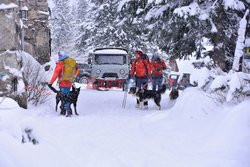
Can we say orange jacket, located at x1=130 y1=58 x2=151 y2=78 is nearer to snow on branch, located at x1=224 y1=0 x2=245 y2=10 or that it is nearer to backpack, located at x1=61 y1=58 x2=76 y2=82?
backpack, located at x1=61 y1=58 x2=76 y2=82

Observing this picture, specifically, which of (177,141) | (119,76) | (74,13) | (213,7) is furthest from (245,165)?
(74,13)

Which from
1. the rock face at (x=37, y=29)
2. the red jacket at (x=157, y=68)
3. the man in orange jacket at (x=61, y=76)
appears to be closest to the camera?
the man in orange jacket at (x=61, y=76)

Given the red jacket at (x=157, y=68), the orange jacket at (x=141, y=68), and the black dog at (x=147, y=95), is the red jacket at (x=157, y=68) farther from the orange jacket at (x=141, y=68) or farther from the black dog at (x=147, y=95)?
the black dog at (x=147, y=95)

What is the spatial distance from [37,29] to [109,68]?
552 cm

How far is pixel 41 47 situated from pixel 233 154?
1170 cm

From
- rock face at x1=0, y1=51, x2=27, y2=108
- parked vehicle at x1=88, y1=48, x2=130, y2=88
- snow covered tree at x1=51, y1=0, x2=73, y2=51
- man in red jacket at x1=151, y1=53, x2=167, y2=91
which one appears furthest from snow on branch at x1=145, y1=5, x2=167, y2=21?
snow covered tree at x1=51, y1=0, x2=73, y2=51

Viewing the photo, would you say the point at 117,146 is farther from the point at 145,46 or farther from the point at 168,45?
the point at 145,46

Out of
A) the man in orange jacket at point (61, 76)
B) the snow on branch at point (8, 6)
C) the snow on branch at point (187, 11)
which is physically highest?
the snow on branch at point (8, 6)

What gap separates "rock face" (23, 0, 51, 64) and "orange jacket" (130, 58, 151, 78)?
4.47 meters

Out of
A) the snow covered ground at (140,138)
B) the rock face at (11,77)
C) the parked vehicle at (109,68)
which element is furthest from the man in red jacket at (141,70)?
the parked vehicle at (109,68)

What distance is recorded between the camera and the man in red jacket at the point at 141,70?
42.8ft

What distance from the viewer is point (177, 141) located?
23.4 feet

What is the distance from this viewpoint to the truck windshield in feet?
68.2

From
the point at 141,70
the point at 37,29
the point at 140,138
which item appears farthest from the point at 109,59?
the point at 140,138
